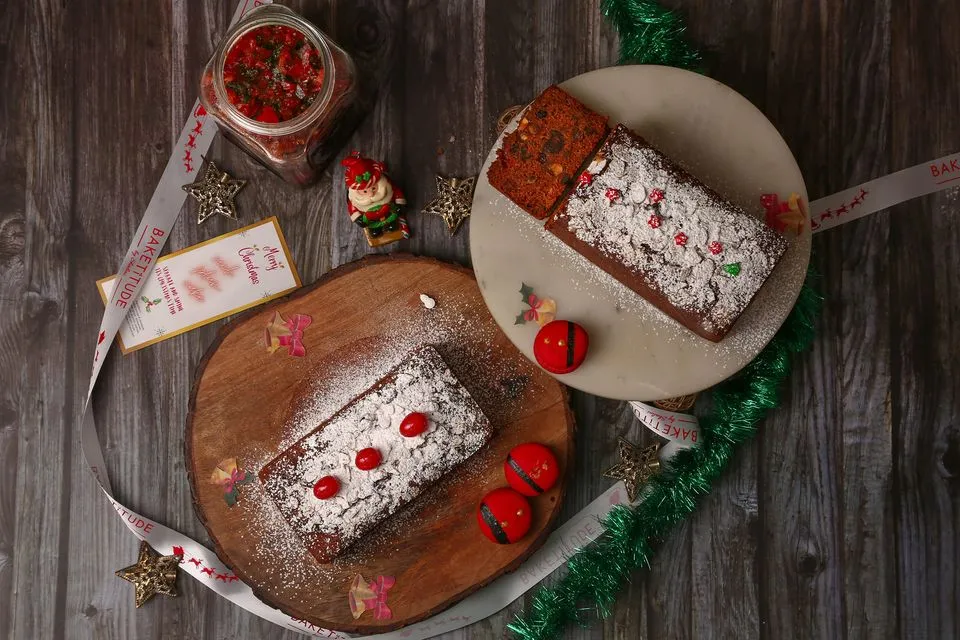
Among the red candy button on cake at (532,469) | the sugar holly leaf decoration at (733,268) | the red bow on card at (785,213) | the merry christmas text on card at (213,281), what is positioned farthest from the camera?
the merry christmas text on card at (213,281)

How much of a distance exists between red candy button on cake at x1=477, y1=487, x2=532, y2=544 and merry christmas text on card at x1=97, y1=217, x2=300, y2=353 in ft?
3.31

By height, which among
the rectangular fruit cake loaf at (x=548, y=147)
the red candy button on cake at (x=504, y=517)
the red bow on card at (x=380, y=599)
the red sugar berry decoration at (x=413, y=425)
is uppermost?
the rectangular fruit cake loaf at (x=548, y=147)

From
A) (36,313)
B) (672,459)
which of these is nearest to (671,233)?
(672,459)

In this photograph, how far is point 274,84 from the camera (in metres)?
2.08

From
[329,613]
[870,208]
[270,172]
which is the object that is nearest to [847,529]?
[870,208]

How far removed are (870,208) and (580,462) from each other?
1.35m

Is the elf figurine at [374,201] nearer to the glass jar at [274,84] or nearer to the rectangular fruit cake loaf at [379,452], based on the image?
the glass jar at [274,84]

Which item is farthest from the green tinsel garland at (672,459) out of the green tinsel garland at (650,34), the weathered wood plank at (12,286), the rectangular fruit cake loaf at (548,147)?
the weathered wood plank at (12,286)

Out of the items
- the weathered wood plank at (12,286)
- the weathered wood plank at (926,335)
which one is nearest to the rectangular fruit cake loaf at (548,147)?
the weathered wood plank at (926,335)

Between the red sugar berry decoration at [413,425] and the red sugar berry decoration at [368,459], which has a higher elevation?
the red sugar berry decoration at [413,425]

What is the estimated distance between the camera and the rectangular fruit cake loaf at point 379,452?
211cm

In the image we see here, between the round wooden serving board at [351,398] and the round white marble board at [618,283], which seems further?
the round wooden serving board at [351,398]

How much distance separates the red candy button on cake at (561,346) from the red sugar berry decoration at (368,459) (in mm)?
584

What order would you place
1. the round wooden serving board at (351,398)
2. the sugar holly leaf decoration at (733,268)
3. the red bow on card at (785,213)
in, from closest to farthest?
the sugar holly leaf decoration at (733,268), the red bow on card at (785,213), the round wooden serving board at (351,398)
